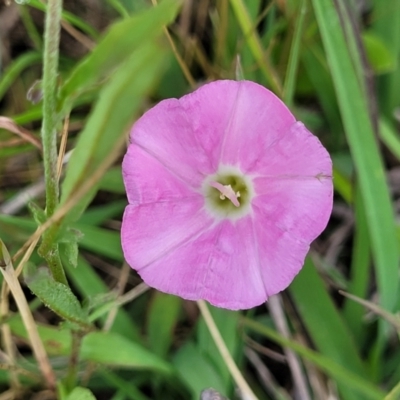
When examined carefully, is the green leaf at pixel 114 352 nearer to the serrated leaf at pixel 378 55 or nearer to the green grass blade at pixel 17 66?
the green grass blade at pixel 17 66

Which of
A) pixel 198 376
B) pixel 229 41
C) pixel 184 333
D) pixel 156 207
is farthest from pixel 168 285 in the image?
pixel 229 41

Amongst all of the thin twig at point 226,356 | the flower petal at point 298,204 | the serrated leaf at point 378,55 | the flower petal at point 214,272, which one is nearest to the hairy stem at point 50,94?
the flower petal at point 214,272

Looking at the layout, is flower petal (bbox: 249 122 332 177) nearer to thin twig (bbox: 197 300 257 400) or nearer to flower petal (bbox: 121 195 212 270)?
flower petal (bbox: 121 195 212 270)

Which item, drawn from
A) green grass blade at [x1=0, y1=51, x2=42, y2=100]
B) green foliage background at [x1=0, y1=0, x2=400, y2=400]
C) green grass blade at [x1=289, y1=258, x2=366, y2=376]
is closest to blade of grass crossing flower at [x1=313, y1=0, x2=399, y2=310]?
green foliage background at [x1=0, y1=0, x2=400, y2=400]

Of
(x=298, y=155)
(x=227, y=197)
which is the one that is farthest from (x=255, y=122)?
(x=227, y=197)

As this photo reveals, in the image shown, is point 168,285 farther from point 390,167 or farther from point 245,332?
point 390,167
